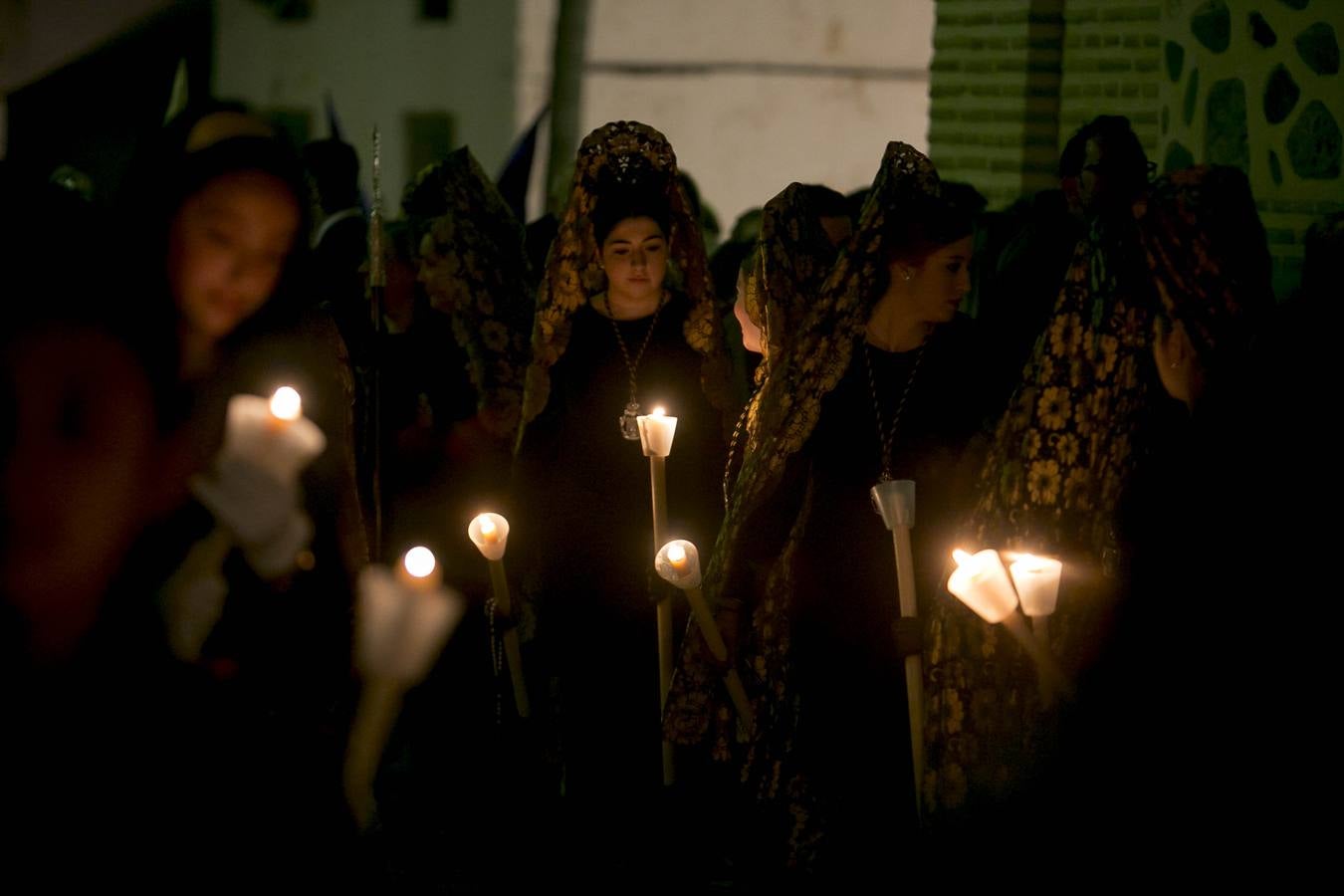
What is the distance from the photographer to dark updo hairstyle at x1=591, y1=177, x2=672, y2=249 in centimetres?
495

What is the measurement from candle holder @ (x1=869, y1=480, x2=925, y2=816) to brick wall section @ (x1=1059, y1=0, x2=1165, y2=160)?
462 cm

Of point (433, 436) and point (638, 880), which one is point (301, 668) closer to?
point (638, 880)

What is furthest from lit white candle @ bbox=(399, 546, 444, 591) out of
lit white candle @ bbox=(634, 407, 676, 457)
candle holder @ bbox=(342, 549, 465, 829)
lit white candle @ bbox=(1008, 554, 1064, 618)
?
lit white candle @ bbox=(1008, 554, 1064, 618)

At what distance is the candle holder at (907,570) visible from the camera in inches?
150

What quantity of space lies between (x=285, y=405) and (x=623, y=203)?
2.19 m

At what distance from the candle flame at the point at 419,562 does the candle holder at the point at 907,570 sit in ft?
3.63

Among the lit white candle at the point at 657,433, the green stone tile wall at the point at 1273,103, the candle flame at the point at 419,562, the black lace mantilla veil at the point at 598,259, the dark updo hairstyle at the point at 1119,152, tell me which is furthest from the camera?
the green stone tile wall at the point at 1273,103

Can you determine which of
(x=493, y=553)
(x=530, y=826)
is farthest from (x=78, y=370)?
(x=530, y=826)

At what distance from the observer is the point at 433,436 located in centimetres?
618

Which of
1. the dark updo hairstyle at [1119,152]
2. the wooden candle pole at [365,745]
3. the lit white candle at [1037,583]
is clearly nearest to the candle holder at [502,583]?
the wooden candle pole at [365,745]

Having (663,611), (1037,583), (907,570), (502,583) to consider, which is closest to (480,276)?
(502,583)

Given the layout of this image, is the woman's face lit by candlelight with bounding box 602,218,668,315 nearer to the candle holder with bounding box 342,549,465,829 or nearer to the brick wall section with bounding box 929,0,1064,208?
the candle holder with bounding box 342,549,465,829

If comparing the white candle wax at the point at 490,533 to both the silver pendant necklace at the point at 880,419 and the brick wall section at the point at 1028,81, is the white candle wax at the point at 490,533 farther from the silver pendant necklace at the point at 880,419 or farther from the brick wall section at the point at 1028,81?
the brick wall section at the point at 1028,81

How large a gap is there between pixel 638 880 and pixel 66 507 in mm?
2804
